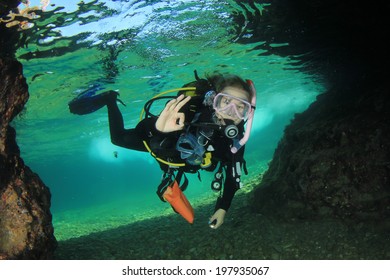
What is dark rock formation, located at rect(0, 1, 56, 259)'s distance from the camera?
5.46 metres

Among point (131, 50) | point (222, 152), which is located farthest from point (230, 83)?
point (131, 50)

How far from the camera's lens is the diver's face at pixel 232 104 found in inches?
200

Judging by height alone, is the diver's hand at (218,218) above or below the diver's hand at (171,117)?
below

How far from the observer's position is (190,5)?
9.07m

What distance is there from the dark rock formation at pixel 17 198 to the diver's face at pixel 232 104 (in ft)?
15.3

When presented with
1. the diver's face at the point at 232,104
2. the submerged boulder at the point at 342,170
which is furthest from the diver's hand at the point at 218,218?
the submerged boulder at the point at 342,170

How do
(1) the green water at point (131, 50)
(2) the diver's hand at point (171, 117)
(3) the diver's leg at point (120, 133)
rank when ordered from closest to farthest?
(2) the diver's hand at point (171, 117) → (3) the diver's leg at point (120, 133) → (1) the green water at point (131, 50)

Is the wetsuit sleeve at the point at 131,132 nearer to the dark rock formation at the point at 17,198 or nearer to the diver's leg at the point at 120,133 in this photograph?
the diver's leg at the point at 120,133

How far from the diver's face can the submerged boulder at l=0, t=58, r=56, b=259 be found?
4.64 meters

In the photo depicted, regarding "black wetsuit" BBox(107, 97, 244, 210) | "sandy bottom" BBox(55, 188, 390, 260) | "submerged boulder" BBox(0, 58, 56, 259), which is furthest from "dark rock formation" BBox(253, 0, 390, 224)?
"submerged boulder" BBox(0, 58, 56, 259)

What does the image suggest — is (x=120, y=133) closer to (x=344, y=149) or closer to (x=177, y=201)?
(x=177, y=201)

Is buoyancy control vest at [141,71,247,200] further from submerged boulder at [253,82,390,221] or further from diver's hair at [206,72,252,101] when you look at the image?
submerged boulder at [253,82,390,221]

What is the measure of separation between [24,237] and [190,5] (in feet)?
27.2

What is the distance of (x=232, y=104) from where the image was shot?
5.09m
